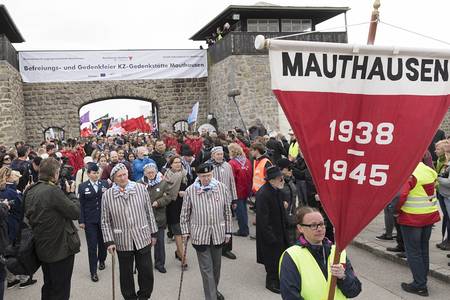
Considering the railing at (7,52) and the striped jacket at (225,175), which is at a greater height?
the railing at (7,52)

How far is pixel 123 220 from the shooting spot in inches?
185

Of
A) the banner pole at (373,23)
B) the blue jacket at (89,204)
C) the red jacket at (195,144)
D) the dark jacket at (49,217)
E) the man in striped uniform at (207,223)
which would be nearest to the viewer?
the banner pole at (373,23)

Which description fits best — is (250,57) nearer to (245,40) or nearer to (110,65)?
(245,40)

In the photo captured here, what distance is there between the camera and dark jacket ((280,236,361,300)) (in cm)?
254

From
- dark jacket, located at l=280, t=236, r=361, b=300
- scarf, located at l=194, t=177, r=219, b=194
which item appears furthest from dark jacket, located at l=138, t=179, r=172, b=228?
dark jacket, located at l=280, t=236, r=361, b=300

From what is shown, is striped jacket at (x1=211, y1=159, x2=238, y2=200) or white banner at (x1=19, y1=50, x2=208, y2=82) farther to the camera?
white banner at (x1=19, y1=50, x2=208, y2=82)

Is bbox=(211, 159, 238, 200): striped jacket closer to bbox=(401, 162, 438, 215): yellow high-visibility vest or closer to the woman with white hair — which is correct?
the woman with white hair

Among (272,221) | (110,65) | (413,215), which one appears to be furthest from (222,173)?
(110,65)

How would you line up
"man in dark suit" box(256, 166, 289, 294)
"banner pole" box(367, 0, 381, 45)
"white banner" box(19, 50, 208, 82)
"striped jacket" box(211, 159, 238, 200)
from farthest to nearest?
"white banner" box(19, 50, 208, 82)
"striped jacket" box(211, 159, 238, 200)
"man in dark suit" box(256, 166, 289, 294)
"banner pole" box(367, 0, 381, 45)

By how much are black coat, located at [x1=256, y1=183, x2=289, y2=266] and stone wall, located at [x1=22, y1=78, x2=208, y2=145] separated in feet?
58.3

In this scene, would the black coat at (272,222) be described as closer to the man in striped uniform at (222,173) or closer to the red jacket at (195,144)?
the man in striped uniform at (222,173)

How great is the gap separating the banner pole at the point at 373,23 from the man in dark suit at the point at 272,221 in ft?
9.98

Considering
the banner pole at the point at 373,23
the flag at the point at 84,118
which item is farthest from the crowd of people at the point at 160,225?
the flag at the point at 84,118

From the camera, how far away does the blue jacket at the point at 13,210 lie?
529 cm
